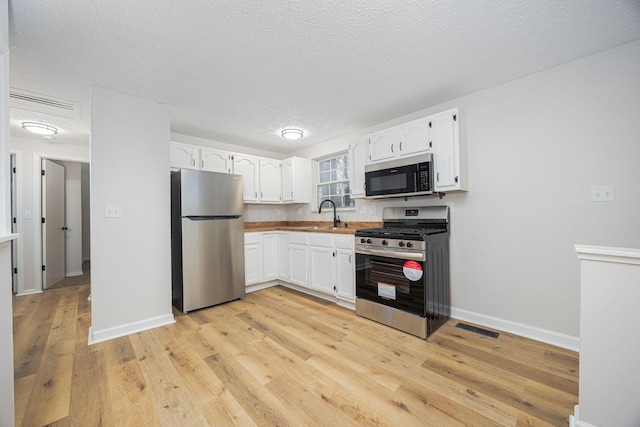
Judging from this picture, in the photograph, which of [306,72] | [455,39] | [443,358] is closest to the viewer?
[455,39]

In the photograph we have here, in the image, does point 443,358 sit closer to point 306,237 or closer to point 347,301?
point 347,301

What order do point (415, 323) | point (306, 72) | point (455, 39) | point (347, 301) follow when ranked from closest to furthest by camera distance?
1. point (455, 39)
2. point (306, 72)
3. point (415, 323)
4. point (347, 301)

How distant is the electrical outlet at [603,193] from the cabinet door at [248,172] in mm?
3795

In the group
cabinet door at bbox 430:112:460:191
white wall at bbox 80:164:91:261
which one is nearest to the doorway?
white wall at bbox 80:164:91:261

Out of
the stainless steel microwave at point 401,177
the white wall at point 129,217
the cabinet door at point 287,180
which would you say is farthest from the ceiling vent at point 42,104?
the stainless steel microwave at point 401,177

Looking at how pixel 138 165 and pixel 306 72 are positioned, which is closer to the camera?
pixel 306 72

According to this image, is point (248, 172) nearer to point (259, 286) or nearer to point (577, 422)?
point (259, 286)

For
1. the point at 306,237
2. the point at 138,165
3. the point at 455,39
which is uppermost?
the point at 455,39

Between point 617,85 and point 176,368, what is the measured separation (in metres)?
3.90

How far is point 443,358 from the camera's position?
6.46 ft

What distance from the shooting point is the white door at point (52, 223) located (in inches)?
157

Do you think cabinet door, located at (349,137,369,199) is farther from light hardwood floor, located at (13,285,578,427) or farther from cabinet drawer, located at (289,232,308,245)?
light hardwood floor, located at (13,285,578,427)

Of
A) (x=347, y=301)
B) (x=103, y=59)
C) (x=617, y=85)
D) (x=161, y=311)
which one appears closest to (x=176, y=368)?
(x=161, y=311)

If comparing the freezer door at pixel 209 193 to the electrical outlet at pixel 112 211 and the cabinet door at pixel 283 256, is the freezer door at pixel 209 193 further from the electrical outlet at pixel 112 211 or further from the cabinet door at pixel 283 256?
the cabinet door at pixel 283 256
